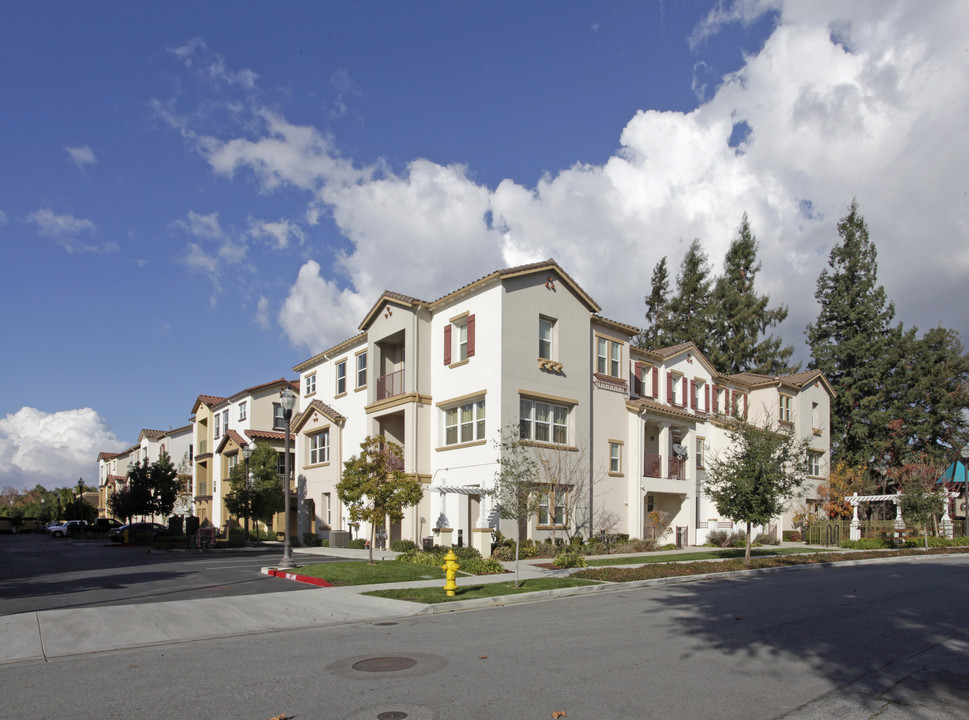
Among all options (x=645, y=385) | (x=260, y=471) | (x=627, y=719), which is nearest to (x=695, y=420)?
(x=645, y=385)

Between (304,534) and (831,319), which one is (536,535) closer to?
(304,534)

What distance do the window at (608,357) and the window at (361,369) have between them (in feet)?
37.5

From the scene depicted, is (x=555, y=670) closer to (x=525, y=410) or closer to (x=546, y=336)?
(x=525, y=410)

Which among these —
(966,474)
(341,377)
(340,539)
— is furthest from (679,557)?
(966,474)

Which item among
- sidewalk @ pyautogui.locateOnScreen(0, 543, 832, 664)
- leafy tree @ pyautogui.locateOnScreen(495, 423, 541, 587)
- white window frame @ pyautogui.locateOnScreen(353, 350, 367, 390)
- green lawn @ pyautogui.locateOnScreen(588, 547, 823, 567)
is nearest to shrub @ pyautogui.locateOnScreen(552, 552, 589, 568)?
green lawn @ pyautogui.locateOnScreen(588, 547, 823, 567)

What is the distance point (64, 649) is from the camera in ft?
33.5

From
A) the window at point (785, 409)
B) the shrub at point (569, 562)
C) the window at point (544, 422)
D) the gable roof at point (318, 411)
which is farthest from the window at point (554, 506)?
the window at point (785, 409)

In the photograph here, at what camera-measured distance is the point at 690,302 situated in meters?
57.8

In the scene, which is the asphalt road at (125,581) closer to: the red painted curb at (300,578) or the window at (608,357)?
the red painted curb at (300,578)

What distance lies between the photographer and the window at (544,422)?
1057 inches

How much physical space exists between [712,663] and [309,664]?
4.91 m

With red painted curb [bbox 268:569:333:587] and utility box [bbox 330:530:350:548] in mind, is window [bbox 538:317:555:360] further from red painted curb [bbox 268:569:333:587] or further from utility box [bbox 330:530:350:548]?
red painted curb [bbox 268:569:333:587]

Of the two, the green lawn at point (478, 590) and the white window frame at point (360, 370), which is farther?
the white window frame at point (360, 370)

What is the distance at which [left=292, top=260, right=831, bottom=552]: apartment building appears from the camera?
26.7 meters
